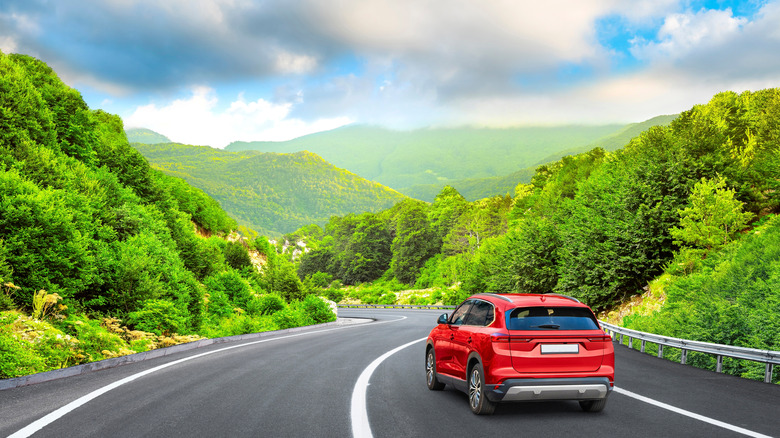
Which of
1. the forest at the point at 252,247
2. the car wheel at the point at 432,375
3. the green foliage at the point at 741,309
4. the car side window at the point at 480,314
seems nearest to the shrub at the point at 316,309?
the forest at the point at 252,247

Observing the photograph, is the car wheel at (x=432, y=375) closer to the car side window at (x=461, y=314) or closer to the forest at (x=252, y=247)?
the car side window at (x=461, y=314)

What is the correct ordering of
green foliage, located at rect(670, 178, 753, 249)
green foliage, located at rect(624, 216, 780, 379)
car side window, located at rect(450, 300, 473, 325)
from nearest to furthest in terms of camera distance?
car side window, located at rect(450, 300, 473, 325) → green foliage, located at rect(624, 216, 780, 379) → green foliage, located at rect(670, 178, 753, 249)

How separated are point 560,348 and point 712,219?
90.6ft

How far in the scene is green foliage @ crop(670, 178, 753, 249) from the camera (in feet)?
92.8

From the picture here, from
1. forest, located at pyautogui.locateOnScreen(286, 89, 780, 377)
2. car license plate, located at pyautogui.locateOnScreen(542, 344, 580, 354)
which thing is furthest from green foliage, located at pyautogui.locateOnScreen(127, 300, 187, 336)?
forest, located at pyautogui.locateOnScreen(286, 89, 780, 377)

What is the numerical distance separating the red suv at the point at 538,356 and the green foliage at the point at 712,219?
26.0 metres

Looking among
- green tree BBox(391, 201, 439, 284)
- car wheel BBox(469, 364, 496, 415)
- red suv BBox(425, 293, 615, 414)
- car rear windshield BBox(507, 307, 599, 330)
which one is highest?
car rear windshield BBox(507, 307, 599, 330)

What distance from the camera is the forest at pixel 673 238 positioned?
48.5 ft

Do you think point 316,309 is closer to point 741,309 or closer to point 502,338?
point 741,309

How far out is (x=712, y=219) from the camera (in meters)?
28.6

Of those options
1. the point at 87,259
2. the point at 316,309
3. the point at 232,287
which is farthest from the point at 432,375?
the point at 232,287

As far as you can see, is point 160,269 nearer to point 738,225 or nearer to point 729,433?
point 729,433

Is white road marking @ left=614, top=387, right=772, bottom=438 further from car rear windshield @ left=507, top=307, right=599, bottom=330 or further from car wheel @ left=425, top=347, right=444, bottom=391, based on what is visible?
car wheel @ left=425, top=347, right=444, bottom=391

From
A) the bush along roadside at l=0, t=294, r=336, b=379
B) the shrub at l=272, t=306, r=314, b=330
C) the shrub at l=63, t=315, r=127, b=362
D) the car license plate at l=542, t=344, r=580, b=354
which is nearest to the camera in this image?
the car license plate at l=542, t=344, r=580, b=354
